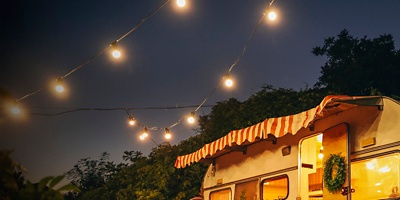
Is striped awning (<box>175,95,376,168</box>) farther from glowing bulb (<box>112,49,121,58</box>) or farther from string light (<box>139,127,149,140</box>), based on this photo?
string light (<box>139,127,149,140</box>)

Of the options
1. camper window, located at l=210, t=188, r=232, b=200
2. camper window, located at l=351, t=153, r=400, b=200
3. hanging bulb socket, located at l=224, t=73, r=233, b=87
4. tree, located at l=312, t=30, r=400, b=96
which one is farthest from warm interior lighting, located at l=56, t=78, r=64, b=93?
tree, located at l=312, t=30, r=400, b=96

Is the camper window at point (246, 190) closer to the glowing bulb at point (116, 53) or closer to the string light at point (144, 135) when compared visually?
the glowing bulb at point (116, 53)

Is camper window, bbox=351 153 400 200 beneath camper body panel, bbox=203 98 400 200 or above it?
beneath

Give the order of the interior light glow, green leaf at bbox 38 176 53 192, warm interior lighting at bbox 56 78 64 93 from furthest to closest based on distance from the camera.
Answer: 1. warm interior lighting at bbox 56 78 64 93
2. the interior light glow
3. green leaf at bbox 38 176 53 192

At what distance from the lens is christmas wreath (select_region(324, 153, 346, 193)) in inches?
229

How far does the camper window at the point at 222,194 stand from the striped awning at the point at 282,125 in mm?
882

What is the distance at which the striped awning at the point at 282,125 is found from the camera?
5.81m

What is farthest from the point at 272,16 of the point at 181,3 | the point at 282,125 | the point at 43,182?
the point at 43,182

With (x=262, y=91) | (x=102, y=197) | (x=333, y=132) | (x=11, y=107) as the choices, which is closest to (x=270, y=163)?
(x=333, y=132)

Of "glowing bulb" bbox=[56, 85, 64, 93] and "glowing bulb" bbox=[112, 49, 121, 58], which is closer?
"glowing bulb" bbox=[112, 49, 121, 58]

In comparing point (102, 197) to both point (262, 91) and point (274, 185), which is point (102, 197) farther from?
point (274, 185)

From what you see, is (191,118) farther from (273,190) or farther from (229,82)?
(273,190)

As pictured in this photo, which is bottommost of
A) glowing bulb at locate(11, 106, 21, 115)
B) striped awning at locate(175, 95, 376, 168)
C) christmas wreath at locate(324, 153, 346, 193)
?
christmas wreath at locate(324, 153, 346, 193)

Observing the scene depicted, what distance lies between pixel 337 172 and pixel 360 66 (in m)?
14.8
